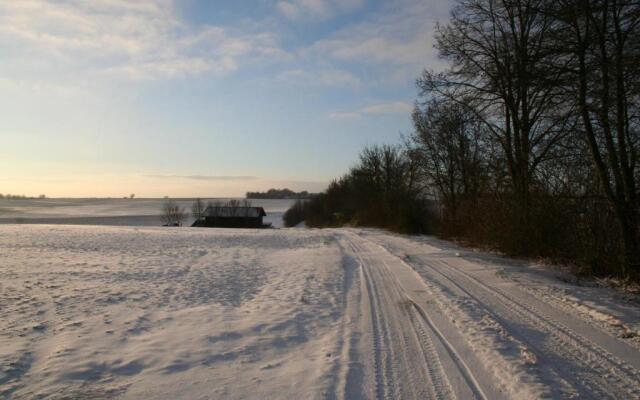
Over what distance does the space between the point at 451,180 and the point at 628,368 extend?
3243 cm

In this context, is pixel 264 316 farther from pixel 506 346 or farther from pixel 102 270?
pixel 102 270

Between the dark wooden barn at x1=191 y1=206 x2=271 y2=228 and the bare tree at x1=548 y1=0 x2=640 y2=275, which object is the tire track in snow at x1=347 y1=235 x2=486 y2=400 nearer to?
the bare tree at x1=548 y1=0 x2=640 y2=275

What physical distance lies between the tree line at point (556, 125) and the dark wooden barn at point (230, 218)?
50844 millimetres

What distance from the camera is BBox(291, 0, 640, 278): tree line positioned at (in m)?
9.89

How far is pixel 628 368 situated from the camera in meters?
4.71

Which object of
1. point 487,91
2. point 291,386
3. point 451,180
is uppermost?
point 487,91

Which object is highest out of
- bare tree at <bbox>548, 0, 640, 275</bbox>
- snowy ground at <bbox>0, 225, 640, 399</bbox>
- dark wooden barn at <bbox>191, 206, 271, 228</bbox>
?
bare tree at <bbox>548, 0, 640, 275</bbox>

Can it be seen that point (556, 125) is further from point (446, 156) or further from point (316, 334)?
point (446, 156)

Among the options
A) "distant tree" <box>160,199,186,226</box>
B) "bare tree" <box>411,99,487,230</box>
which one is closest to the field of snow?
"distant tree" <box>160,199,186,226</box>

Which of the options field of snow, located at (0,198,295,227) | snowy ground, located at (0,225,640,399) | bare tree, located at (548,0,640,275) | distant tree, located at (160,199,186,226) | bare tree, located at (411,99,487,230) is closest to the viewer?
snowy ground, located at (0,225,640,399)

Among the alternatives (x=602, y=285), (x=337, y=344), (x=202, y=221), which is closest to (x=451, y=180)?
(x=602, y=285)

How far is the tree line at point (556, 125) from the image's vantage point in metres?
9.89

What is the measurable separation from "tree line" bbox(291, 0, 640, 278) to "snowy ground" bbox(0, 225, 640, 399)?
1924mm

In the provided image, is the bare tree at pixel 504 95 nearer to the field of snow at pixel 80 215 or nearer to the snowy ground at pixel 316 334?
the snowy ground at pixel 316 334
